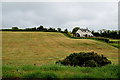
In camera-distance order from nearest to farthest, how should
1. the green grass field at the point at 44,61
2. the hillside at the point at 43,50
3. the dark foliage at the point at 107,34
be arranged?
1. the green grass field at the point at 44,61
2. the hillside at the point at 43,50
3. the dark foliage at the point at 107,34

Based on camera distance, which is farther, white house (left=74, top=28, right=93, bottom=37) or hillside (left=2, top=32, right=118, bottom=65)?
white house (left=74, top=28, right=93, bottom=37)

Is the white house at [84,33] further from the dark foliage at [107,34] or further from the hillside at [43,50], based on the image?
the hillside at [43,50]

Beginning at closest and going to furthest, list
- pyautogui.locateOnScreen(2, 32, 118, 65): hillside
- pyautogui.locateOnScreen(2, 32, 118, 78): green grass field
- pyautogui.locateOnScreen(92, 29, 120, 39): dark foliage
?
1. pyautogui.locateOnScreen(2, 32, 118, 78): green grass field
2. pyautogui.locateOnScreen(2, 32, 118, 65): hillside
3. pyautogui.locateOnScreen(92, 29, 120, 39): dark foliage

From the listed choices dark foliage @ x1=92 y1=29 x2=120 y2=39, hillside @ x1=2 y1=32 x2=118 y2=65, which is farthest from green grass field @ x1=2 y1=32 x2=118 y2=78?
dark foliage @ x1=92 y1=29 x2=120 y2=39

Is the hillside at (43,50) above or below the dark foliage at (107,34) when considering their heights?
below

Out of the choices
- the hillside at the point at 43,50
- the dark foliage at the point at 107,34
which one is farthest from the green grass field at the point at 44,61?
A: the dark foliage at the point at 107,34

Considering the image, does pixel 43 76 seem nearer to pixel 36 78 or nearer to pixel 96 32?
pixel 36 78

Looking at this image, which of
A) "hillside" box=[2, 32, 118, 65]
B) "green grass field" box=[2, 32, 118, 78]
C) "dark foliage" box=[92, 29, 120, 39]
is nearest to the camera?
"green grass field" box=[2, 32, 118, 78]

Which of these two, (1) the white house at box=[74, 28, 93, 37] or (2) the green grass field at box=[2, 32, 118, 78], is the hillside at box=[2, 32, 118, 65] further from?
(1) the white house at box=[74, 28, 93, 37]

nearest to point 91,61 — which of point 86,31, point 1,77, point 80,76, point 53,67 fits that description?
point 53,67

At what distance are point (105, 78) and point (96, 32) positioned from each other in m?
88.6

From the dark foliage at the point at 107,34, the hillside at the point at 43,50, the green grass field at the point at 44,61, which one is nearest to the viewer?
the green grass field at the point at 44,61

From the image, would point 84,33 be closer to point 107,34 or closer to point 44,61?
point 107,34

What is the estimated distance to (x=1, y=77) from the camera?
4.73 metres
